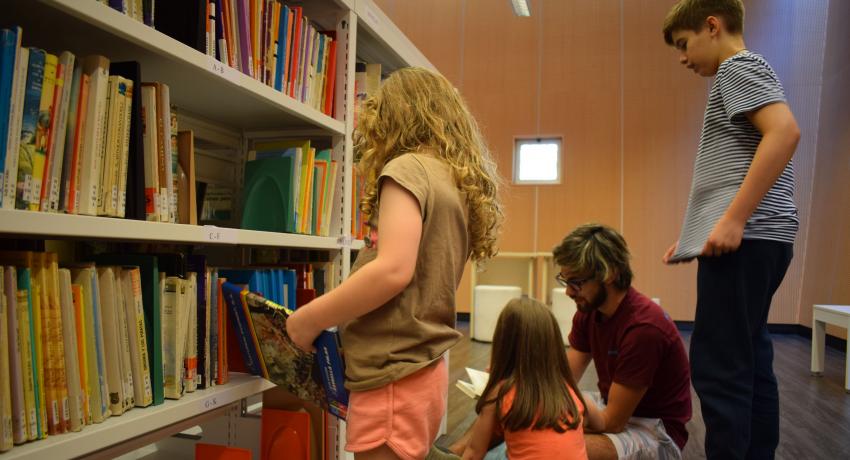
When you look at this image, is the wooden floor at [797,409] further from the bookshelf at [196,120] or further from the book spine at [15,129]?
the book spine at [15,129]

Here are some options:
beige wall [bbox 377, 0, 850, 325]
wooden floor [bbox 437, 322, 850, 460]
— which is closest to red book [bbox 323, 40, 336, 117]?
wooden floor [bbox 437, 322, 850, 460]

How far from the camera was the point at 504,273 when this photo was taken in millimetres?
6289

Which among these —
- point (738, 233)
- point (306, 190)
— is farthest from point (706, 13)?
point (306, 190)

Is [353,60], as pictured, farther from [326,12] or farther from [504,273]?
[504,273]

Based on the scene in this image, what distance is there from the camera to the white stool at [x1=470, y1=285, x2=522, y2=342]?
509 centimetres

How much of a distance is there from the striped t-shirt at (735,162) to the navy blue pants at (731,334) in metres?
0.05

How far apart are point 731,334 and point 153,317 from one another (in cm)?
118

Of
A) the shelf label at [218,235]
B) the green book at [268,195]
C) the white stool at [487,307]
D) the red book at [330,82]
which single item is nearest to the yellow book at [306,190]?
the green book at [268,195]

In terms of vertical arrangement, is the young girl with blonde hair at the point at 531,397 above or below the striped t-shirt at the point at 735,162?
below

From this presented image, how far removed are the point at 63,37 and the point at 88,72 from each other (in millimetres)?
198

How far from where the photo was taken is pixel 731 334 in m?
1.18

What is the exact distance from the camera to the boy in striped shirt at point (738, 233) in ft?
3.81

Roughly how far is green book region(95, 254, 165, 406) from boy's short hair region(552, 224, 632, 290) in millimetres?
1069

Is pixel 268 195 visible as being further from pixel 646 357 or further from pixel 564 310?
pixel 564 310
